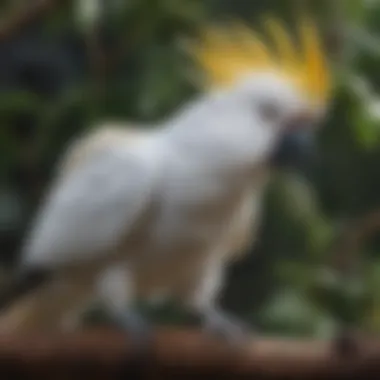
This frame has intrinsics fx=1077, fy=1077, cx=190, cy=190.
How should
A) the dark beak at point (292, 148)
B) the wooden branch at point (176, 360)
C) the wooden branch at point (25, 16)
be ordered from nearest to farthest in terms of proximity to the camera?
A: the wooden branch at point (176, 360), the dark beak at point (292, 148), the wooden branch at point (25, 16)

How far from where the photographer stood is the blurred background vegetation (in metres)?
1.08

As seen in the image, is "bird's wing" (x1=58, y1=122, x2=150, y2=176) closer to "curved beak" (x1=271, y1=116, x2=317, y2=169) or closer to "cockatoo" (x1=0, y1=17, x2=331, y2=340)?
"cockatoo" (x1=0, y1=17, x2=331, y2=340)

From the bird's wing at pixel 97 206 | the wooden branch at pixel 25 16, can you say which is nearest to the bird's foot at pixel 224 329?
the bird's wing at pixel 97 206

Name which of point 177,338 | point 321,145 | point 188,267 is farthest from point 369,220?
point 177,338

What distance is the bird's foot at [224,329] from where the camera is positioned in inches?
33.6

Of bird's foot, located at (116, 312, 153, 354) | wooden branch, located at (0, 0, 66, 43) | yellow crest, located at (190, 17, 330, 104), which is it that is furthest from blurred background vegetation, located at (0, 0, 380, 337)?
bird's foot, located at (116, 312, 153, 354)

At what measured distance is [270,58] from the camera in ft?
3.08

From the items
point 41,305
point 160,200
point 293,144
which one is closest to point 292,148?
point 293,144

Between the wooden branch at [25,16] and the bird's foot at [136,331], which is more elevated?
the wooden branch at [25,16]

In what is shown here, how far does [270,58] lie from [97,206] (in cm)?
20

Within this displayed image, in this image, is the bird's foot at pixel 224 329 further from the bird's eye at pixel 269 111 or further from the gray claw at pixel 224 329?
the bird's eye at pixel 269 111

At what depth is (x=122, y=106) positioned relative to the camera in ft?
3.67

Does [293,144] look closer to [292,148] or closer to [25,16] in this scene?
[292,148]

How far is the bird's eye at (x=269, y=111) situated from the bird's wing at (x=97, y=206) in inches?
4.0
